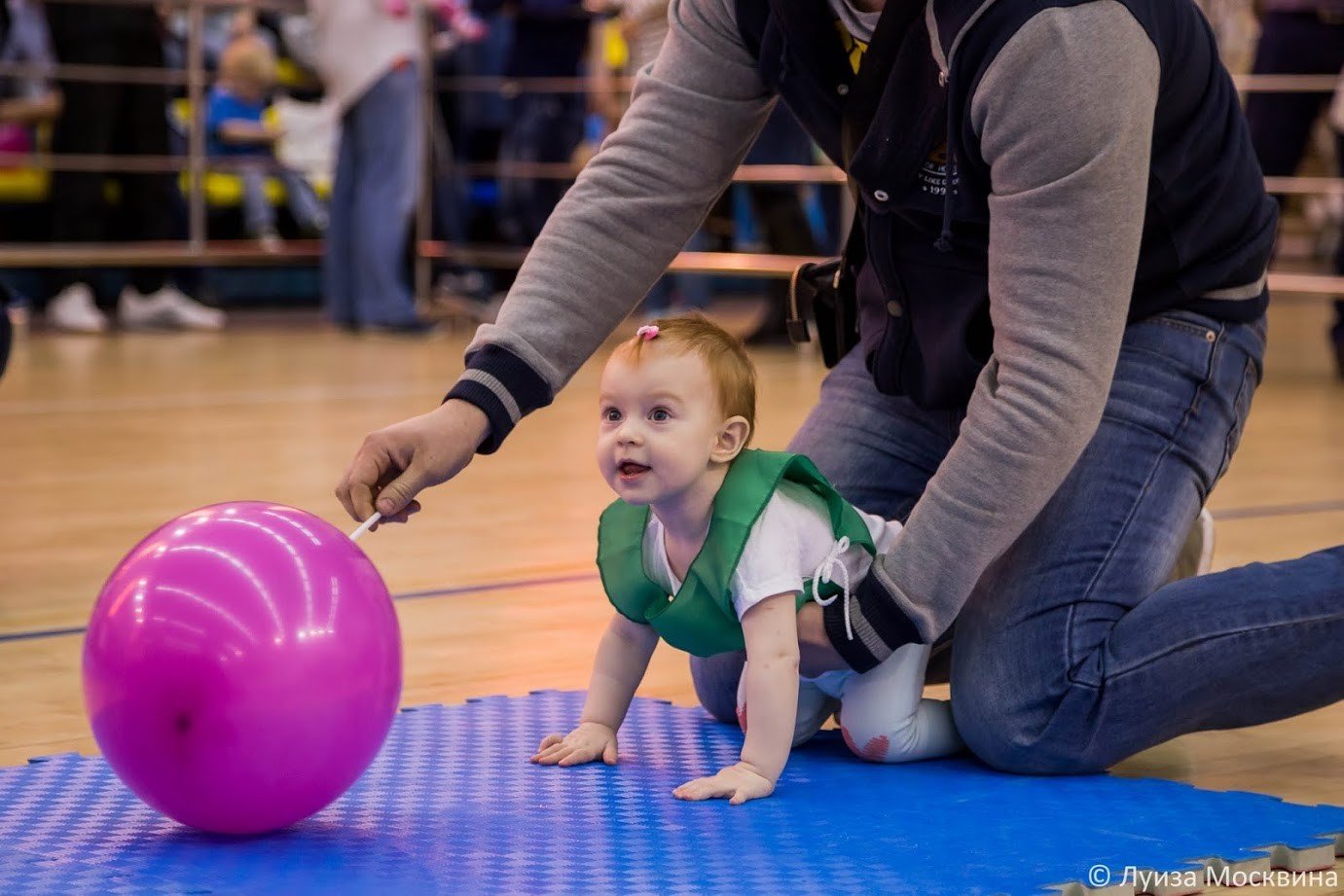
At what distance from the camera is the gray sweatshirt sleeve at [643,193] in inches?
64.9

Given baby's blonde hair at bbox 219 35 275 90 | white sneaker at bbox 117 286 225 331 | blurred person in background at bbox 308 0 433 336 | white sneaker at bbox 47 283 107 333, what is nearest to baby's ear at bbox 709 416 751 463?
blurred person in background at bbox 308 0 433 336

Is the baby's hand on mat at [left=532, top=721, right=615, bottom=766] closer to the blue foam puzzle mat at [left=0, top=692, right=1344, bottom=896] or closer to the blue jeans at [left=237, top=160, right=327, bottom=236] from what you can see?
the blue foam puzzle mat at [left=0, top=692, right=1344, bottom=896]

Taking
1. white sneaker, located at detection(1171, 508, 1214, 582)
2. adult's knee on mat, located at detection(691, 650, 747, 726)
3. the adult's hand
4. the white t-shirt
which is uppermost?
the adult's hand

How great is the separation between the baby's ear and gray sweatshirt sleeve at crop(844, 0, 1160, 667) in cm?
16

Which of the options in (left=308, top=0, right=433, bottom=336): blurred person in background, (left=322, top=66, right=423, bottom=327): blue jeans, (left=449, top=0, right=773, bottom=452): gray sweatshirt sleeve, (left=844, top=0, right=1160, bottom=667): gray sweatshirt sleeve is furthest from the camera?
(left=322, top=66, right=423, bottom=327): blue jeans

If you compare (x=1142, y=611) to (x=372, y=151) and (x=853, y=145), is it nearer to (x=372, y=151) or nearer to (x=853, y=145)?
(x=853, y=145)

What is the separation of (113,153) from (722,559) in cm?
478

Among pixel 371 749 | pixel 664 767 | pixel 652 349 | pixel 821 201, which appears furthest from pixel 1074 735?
pixel 821 201

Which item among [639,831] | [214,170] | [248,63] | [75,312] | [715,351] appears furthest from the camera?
[214,170]

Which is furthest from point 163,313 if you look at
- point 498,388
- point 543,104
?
point 498,388

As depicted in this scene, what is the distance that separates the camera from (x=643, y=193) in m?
1.71

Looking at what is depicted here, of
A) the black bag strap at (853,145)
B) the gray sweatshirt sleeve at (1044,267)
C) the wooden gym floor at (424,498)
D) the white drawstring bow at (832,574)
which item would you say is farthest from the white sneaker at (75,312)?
the gray sweatshirt sleeve at (1044,267)

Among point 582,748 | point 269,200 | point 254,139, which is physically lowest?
point 269,200

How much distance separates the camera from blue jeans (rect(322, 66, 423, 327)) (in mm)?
5422
